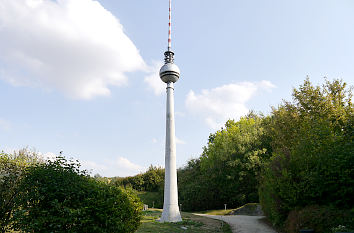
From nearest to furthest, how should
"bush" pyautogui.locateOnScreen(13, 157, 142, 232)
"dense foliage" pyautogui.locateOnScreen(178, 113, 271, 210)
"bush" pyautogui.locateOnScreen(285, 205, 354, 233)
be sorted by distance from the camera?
"bush" pyautogui.locateOnScreen(13, 157, 142, 232), "bush" pyautogui.locateOnScreen(285, 205, 354, 233), "dense foliage" pyautogui.locateOnScreen(178, 113, 271, 210)

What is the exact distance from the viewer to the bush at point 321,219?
8.55 meters

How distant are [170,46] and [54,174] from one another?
42.1ft

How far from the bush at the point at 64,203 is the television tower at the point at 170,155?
305 inches

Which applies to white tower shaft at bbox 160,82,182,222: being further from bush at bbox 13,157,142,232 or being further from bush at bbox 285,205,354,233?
bush at bbox 13,157,142,232

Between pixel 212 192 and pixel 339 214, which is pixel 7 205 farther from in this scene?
pixel 212 192

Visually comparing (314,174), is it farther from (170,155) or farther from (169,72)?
(169,72)

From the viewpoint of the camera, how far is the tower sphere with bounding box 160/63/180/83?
1686cm

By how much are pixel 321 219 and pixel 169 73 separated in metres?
11.3

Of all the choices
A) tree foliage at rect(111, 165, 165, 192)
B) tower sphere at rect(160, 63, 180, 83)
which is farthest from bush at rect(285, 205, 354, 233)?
tree foliage at rect(111, 165, 165, 192)

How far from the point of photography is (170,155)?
1579cm

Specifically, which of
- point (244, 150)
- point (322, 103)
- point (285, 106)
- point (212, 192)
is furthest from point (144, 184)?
point (322, 103)

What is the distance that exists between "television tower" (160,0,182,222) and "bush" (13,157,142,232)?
7.74 meters

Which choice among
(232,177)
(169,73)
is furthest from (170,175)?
(232,177)

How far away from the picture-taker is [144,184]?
1458 inches
